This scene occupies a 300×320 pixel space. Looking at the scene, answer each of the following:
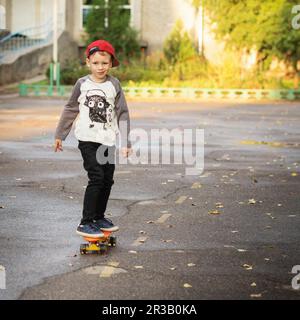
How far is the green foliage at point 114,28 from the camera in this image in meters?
42.6

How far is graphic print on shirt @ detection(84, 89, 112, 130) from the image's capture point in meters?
8.18

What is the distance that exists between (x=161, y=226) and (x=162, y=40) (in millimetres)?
36006

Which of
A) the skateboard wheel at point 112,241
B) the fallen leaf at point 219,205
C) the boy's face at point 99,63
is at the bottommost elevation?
the fallen leaf at point 219,205

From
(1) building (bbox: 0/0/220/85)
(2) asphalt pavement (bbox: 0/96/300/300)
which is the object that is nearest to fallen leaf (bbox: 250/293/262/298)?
(2) asphalt pavement (bbox: 0/96/300/300)

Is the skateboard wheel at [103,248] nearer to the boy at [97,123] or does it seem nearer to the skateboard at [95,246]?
the skateboard at [95,246]

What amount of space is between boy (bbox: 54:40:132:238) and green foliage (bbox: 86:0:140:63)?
34470 millimetres

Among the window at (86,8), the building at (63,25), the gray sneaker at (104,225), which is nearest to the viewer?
the gray sneaker at (104,225)

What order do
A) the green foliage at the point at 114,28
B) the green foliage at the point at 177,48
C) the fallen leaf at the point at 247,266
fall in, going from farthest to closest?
the green foliage at the point at 114,28 → the green foliage at the point at 177,48 → the fallen leaf at the point at 247,266

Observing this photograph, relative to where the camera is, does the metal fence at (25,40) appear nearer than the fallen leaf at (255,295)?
No

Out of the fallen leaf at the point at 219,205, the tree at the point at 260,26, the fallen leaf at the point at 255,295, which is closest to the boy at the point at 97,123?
the fallen leaf at the point at 255,295

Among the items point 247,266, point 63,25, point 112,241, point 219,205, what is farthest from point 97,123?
point 63,25
